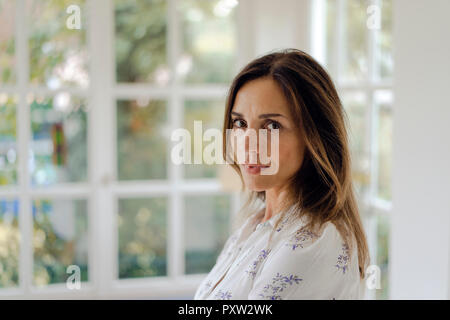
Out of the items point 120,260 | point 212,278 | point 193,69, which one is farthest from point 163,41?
point 212,278

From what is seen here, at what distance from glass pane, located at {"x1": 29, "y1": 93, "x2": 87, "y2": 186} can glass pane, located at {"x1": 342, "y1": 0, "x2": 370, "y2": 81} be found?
55.0 inches

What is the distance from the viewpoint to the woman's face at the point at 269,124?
0.82 metres

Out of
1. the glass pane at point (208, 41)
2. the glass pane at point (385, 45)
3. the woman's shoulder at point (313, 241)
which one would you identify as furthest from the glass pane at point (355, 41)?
the woman's shoulder at point (313, 241)

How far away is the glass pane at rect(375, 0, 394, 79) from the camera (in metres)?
1.72

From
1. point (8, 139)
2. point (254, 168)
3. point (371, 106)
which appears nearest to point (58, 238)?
point (8, 139)

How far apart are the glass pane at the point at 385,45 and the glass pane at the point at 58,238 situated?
1.68 metres

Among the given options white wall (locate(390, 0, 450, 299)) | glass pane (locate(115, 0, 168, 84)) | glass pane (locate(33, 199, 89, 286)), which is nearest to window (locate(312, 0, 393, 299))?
white wall (locate(390, 0, 450, 299))

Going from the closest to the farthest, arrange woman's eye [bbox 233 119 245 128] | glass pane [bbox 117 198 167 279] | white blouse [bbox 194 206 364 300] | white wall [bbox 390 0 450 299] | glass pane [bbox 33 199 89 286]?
white blouse [bbox 194 206 364 300] < woman's eye [bbox 233 119 245 128] < white wall [bbox 390 0 450 299] < glass pane [bbox 33 199 89 286] < glass pane [bbox 117 198 167 279]

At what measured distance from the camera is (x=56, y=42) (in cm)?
251

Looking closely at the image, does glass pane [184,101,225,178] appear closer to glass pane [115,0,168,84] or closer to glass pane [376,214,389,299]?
glass pane [115,0,168,84]

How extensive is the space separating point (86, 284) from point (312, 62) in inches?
86.0

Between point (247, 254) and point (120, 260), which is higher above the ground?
point (247, 254)

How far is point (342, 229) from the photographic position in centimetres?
83
